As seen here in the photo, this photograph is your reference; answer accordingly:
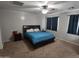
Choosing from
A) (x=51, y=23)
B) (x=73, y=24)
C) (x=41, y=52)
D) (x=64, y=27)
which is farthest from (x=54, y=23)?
(x=41, y=52)

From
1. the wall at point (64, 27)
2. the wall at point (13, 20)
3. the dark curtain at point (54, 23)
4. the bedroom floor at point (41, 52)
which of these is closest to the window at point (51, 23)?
the dark curtain at point (54, 23)

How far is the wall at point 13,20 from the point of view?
3.86m

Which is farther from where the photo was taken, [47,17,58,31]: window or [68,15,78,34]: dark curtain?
[47,17,58,31]: window

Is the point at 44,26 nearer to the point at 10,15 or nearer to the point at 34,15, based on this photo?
the point at 34,15

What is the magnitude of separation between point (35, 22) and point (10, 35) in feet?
6.17

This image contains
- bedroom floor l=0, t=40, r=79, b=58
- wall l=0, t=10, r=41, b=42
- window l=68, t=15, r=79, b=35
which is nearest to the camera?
bedroom floor l=0, t=40, r=79, b=58

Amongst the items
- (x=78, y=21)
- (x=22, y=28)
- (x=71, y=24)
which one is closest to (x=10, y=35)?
(x=22, y=28)

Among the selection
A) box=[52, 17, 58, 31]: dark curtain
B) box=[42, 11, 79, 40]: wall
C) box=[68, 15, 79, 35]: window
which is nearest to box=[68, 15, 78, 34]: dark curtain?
box=[68, 15, 79, 35]: window

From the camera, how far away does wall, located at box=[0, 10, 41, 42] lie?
3858mm

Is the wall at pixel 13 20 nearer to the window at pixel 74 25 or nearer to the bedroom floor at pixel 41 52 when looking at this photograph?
the bedroom floor at pixel 41 52

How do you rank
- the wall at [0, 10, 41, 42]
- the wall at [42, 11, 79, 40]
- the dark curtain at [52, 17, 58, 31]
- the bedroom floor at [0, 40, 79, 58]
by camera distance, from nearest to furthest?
the bedroom floor at [0, 40, 79, 58] → the wall at [42, 11, 79, 40] → the wall at [0, 10, 41, 42] → the dark curtain at [52, 17, 58, 31]

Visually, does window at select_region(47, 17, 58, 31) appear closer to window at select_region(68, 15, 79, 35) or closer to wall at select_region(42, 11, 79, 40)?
wall at select_region(42, 11, 79, 40)

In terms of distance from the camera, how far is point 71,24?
3115mm

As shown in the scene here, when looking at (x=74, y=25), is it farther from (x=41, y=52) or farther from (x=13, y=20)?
(x=13, y=20)
